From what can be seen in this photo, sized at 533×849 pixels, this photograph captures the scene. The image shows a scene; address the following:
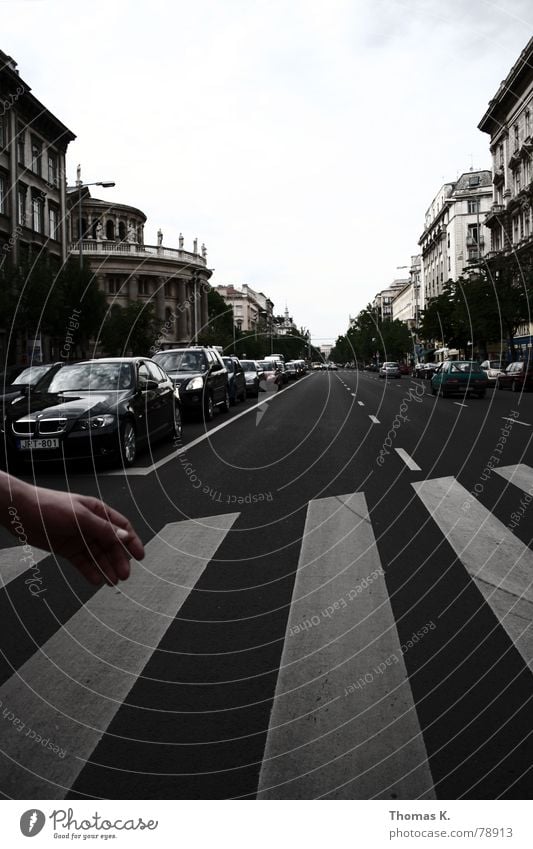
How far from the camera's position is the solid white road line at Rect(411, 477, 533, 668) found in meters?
4.55

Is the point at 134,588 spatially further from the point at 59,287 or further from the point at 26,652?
the point at 59,287

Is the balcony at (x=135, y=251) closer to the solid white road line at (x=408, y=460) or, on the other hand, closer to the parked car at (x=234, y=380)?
the parked car at (x=234, y=380)

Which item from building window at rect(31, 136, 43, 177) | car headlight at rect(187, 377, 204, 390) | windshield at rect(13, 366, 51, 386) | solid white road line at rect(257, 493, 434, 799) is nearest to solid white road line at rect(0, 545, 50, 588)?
solid white road line at rect(257, 493, 434, 799)

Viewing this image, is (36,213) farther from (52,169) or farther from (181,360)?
(181,360)

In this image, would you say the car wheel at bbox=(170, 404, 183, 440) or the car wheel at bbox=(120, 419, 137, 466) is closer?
the car wheel at bbox=(120, 419, 137, 466)

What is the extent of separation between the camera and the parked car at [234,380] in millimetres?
27878

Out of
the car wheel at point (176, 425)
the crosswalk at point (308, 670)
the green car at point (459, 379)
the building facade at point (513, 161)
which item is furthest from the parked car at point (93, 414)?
the building facade at point (513, 161)

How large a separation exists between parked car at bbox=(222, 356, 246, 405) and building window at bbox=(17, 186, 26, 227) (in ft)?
66.7

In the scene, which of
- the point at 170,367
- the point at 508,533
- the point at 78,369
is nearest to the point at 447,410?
the point at 170,367

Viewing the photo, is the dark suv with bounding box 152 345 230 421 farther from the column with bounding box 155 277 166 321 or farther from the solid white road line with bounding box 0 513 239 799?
the column with bounding box 155 277 166 321

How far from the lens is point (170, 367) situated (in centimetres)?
2128

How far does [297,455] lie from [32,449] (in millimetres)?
4386

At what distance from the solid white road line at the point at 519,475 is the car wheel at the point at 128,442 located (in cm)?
553

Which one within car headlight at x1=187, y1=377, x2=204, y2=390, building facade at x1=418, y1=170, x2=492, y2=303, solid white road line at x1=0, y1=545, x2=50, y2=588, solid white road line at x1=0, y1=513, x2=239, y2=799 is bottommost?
solid white road line at x1=0, y1=545, x2=50, y2=588
